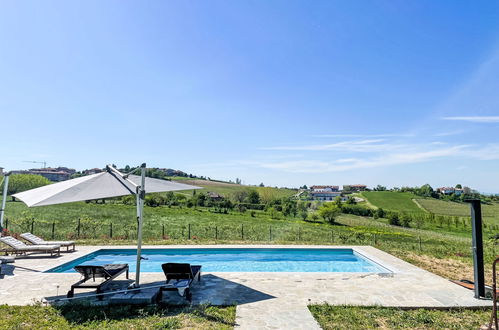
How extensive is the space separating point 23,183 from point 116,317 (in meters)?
65.8

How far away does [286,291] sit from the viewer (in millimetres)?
7309

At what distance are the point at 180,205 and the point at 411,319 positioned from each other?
43.1m

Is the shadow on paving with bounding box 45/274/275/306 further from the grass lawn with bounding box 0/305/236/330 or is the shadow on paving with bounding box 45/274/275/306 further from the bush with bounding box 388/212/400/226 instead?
the bush with bounding box 388/212/400/226

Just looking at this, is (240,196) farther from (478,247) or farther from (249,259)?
(478,247)

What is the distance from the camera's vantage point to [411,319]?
5621 millimetres

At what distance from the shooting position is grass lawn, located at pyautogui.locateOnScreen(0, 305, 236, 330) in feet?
16.7

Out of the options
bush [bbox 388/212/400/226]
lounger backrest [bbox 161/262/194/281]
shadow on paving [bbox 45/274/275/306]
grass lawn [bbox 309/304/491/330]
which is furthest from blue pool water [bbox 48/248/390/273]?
bush [bbox 388/212/400/226]

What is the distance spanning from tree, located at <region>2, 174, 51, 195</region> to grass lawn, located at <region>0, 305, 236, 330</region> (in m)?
58.9

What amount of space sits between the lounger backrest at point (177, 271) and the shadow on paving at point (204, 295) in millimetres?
420

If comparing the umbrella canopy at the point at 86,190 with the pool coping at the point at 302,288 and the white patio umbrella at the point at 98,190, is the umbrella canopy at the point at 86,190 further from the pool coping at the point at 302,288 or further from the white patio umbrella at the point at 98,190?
the pool coping at the point at 302,288

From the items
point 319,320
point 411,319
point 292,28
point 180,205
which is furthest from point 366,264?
point 180,205

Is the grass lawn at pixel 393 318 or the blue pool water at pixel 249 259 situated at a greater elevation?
the grass lawn at pixel 393 318

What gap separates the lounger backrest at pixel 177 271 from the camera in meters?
6.91

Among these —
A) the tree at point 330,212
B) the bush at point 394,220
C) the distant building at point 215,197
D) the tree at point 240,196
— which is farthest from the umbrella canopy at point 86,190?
the tree at point 240,196
